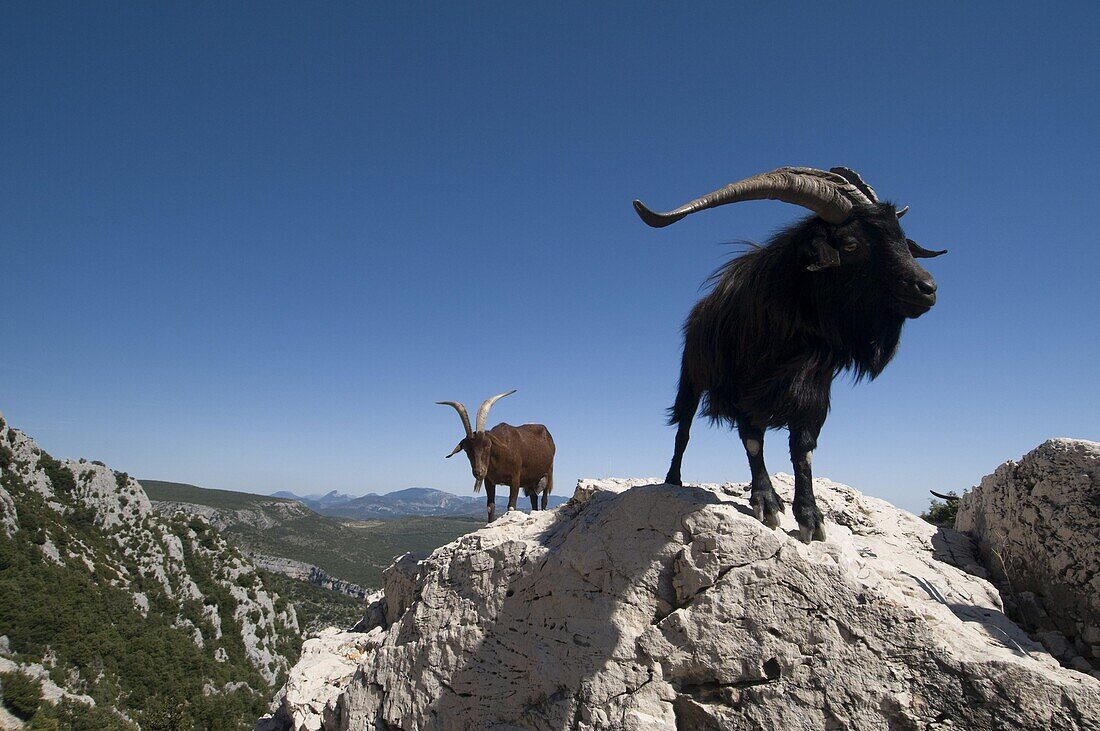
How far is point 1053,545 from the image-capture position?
3.38 metres

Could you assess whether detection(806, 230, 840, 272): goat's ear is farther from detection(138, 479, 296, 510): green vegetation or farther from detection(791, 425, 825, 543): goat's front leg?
detection(138, 479, 296, 510): green vegetation

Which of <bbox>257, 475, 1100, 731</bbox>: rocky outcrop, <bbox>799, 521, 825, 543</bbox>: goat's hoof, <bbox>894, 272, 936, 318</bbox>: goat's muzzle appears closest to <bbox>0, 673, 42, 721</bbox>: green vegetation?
<bbox>257, 475, 1100, 731</bbox>: rocky outcrop

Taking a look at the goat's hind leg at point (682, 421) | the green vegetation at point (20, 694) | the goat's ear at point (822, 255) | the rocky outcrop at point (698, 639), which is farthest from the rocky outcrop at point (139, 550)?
the goat's ear at point (822, 255)

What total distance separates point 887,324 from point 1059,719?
7.07ft

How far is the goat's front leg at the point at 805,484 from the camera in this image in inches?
128

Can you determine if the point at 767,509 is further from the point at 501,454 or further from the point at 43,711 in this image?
the point at 43,711

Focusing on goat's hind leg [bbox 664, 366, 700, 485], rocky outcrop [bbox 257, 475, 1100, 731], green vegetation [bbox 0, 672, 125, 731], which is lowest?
green vegetation [bbox 0, 672, 125, 731]

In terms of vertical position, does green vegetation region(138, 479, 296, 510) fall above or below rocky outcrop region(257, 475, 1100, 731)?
below

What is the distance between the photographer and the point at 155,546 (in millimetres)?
52094

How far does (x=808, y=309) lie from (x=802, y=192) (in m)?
0.75

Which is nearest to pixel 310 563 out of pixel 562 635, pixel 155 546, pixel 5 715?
pixel 155 546

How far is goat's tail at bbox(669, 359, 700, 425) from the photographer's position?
13.8 ft

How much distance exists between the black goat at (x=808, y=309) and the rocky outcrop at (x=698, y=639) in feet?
1.61

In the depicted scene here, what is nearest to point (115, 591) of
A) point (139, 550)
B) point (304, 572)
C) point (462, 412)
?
point (139, 550)
